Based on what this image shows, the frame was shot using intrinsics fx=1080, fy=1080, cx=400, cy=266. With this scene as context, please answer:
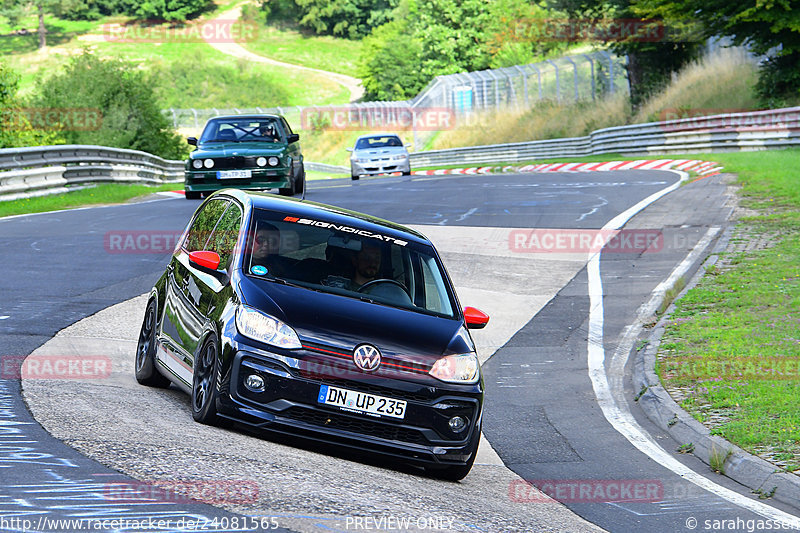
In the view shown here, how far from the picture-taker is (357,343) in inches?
265

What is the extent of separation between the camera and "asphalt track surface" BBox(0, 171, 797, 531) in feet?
18.7

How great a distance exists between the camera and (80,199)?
1030 inches

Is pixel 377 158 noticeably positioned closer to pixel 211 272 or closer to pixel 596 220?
pixel 596 220

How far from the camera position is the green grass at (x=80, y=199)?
22734 millimetres

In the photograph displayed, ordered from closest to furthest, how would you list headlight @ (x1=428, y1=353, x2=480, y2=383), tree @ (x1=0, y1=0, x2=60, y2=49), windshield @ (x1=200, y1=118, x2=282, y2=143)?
headlight @ (x1=428, y1=353, x2=480, y2=383) → windshield @ (x1=200, y1=118, x2=282, y2=143) → tree @ (x1=0, y1=0, x2=60, y2=49)

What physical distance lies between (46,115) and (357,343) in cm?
3147

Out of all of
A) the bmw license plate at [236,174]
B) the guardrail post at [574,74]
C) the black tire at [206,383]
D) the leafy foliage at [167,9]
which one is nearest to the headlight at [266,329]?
the black tire at [206,383]

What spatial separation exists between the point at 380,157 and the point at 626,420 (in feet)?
97.0

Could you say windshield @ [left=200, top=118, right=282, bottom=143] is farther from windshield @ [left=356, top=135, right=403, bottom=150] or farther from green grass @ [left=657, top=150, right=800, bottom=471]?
windshield @ [left=356, top=135, right=403, bottom=150]

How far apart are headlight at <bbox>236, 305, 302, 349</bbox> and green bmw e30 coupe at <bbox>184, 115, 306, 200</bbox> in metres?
14.1

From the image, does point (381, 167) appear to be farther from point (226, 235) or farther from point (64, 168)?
point (226, 235)

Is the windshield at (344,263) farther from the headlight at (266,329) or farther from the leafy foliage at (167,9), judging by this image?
the leafy foliage at (167,9)

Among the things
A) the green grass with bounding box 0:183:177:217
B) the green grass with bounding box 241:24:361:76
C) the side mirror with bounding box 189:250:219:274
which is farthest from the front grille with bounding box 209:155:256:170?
the green grass with bounding box 241:24:361:76

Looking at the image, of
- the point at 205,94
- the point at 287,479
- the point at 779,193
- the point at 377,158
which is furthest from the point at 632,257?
the point at 205,94
